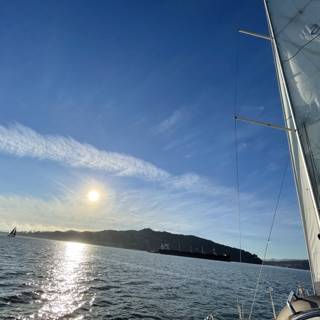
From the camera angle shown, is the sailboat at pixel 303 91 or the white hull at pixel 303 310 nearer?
the white hull at pixel 303 310

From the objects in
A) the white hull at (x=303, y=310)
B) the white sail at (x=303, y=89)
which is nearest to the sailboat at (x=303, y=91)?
the white sail at (x=303, y=89)

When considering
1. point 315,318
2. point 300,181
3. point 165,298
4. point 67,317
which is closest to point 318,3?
point 300,181

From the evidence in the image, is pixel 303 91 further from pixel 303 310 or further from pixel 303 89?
pixel 303 310

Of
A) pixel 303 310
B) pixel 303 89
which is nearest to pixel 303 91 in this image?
pixel 303 89

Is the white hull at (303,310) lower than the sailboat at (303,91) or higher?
lower

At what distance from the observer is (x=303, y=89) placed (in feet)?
28.7

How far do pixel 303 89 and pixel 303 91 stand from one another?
0.07 meters

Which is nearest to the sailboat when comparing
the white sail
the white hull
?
the white sail

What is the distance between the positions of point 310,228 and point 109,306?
1993 cm

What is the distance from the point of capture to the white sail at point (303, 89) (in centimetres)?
809

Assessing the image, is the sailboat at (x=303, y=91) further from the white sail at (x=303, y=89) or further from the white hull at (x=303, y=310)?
the white hull at (x=303, y=310)

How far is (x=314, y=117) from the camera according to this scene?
822cm

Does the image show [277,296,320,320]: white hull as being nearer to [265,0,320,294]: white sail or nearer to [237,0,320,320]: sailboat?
[237,0,320,320]: sailboat

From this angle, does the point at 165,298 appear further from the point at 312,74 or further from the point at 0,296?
the point at 312,74
